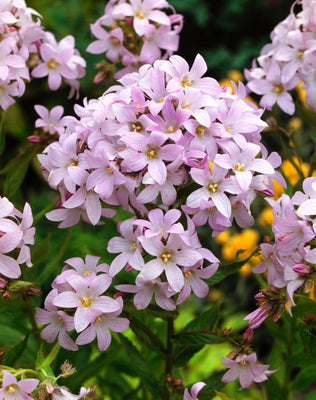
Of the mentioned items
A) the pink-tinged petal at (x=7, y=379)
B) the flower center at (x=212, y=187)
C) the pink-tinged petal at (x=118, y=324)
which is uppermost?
the flower center at (x=212, y=187)

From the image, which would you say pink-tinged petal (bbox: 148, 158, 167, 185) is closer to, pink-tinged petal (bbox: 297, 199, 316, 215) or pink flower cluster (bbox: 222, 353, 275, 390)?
pink-tinged petal (bbox: 297, 199, 316, 215)

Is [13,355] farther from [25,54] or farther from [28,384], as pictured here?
[25,54]

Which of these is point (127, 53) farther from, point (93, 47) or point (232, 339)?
point (232, 339)

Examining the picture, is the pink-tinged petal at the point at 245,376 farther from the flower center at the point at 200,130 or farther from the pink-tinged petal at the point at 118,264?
the flower center at the point at 200,130

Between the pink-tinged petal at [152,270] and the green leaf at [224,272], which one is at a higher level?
the pink-tinged petal at [152,270]

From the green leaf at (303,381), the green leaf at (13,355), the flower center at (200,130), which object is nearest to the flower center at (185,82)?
the flower center at (200,130)

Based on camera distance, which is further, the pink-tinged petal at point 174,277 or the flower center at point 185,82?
the flower center at point 185,82

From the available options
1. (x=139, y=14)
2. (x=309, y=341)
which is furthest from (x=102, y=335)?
(x=139, y=14)
